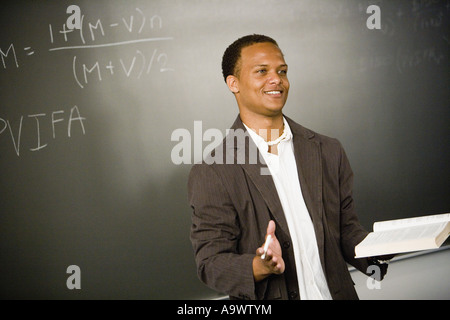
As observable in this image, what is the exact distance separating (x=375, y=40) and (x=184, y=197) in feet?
4.65

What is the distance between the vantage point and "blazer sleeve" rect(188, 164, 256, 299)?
4.01 feet

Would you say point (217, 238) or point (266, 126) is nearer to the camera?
point (217, 238)

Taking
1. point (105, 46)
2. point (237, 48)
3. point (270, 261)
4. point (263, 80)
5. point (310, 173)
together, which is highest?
point (105, 46)

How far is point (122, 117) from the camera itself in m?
2.11

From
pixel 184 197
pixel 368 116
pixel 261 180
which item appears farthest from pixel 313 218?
pixel 368 116

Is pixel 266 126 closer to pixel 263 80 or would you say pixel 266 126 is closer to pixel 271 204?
pixel 263 80

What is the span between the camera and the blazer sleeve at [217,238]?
122cm

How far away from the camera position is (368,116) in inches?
106

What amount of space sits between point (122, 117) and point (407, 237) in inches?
54.2

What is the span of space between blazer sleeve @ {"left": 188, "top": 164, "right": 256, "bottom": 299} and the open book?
0.29 metres

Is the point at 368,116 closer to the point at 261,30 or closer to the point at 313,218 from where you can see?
the point at 261,30

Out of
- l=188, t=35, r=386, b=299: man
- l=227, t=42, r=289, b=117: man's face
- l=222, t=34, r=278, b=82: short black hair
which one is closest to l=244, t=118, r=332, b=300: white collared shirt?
l=188, t=35, r=386, b=299: man

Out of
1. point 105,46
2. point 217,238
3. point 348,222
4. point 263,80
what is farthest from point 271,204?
point 105,46

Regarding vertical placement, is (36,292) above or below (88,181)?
below
